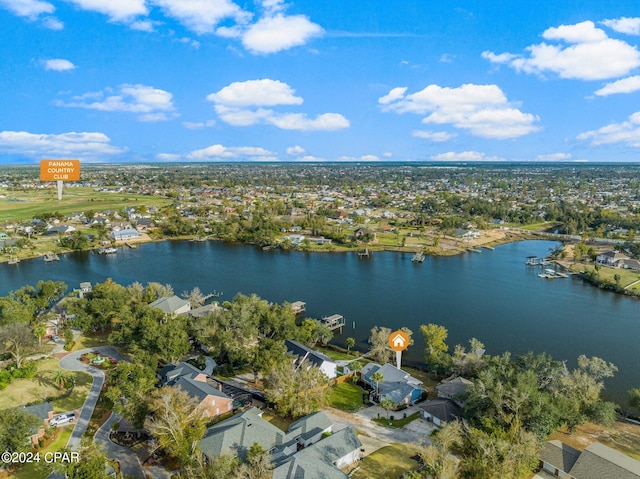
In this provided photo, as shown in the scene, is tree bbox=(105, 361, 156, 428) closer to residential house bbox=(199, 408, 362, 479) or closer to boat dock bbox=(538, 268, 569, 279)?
residential house bbox=(199, 408, 362, 479)

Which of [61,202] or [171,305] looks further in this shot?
[61,202]

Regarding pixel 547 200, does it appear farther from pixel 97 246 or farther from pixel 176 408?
pixel 176 408

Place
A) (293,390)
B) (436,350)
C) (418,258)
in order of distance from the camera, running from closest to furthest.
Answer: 1. (293,390)
2. (436,350)
3. (418,258)

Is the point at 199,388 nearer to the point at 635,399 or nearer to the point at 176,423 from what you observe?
the point at 176,423

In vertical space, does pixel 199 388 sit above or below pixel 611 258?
below

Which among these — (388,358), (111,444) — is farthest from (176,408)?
(388,358)

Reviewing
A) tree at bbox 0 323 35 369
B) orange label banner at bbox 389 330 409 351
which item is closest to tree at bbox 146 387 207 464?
tree at bbox 0 323 35 369

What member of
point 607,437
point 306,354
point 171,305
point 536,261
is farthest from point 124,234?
point 607,437

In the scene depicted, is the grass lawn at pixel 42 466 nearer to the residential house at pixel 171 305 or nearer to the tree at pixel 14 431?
the tree at pixel 14 431
